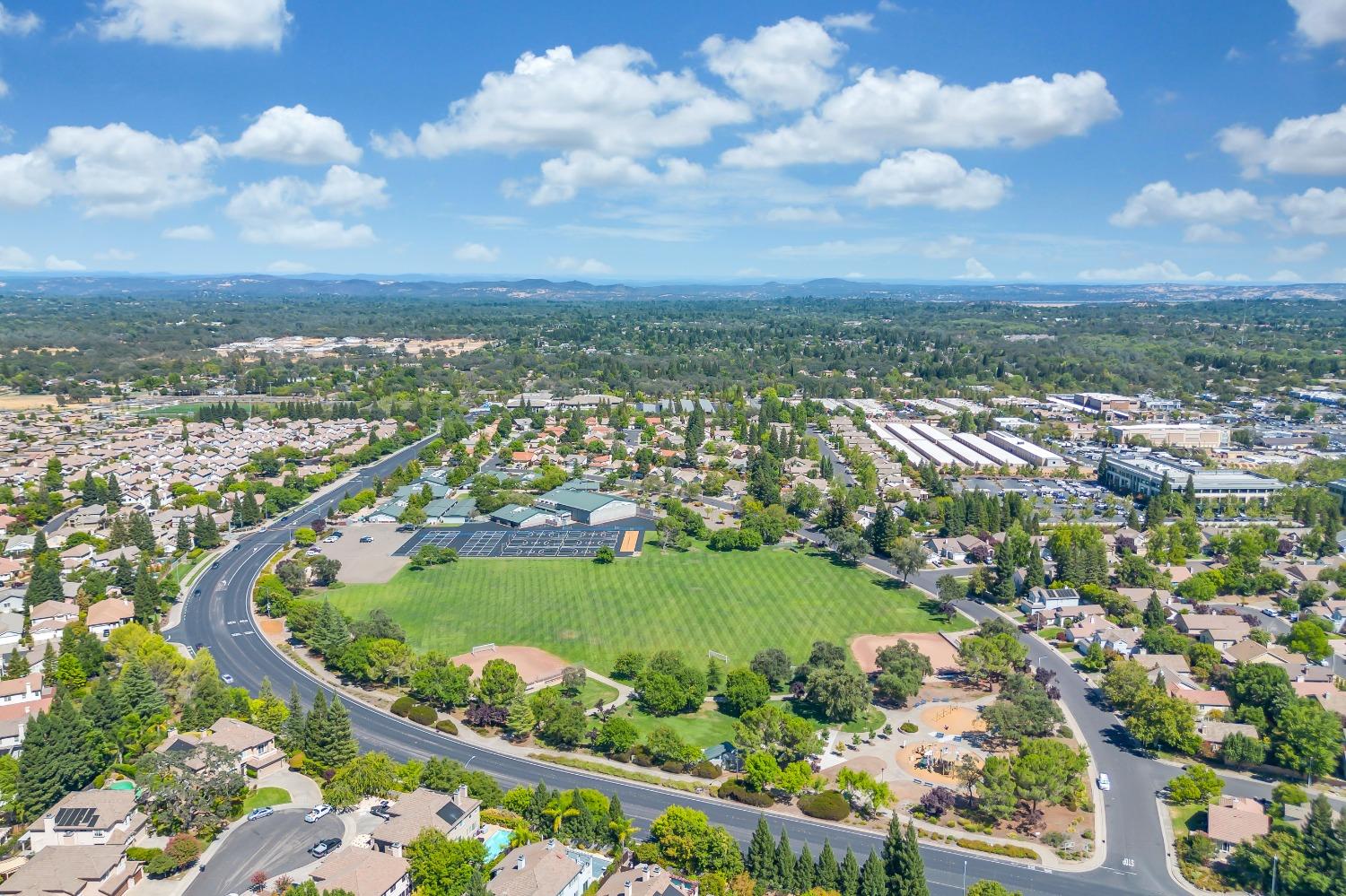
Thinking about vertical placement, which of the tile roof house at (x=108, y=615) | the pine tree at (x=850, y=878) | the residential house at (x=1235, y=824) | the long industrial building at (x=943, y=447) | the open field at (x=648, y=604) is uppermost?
the long industrial building at (x=943, y=447)

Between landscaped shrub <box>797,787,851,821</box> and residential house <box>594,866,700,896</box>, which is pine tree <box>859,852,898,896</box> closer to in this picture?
residential house <box>594,866,700,896</box>

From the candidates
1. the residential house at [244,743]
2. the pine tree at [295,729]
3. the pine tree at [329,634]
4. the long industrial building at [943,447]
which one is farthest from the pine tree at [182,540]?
the long industrial building at [943,447]

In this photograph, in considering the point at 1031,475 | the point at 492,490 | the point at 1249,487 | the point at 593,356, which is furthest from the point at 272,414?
the point at 1249,487

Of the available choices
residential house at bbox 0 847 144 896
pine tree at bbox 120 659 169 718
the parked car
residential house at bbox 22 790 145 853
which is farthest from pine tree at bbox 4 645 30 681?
the parked car

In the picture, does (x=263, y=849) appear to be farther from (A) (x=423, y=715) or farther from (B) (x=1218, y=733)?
(B) (x=1218, y=733)

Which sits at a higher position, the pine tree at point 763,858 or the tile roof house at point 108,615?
the pine tree at point 763,858

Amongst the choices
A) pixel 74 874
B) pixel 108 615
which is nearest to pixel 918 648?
pixel 74 874

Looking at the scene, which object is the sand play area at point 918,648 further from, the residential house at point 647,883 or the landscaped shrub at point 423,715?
the landscaped shrub at point 423,715

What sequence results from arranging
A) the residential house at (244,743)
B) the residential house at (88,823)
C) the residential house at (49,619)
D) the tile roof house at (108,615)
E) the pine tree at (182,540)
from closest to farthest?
the residential house at (88,823) → the residential house at (244,743) → the residential house at (49,619) → the tile roof house at (108,615) → the pine tree at (182,540)
